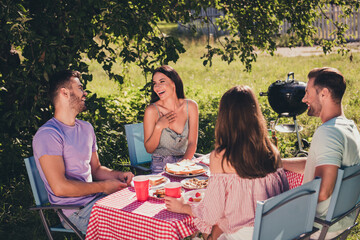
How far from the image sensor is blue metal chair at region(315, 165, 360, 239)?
2.43 metres

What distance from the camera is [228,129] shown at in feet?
7.68

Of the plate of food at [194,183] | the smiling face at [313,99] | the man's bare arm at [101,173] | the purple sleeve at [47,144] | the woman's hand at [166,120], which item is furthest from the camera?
the woman's hand at [166,120]

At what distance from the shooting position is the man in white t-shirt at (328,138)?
2436 mm

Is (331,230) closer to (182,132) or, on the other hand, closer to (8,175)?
(182,132)

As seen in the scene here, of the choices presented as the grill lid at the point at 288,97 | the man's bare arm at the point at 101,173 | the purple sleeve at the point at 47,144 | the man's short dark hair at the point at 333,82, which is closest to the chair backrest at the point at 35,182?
the purple sleeve at the point at 47,144

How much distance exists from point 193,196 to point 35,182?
1.26 meters

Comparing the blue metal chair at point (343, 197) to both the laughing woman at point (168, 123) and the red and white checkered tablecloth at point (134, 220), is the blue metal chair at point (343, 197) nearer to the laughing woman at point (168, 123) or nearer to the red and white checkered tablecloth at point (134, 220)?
the red and white checkered tablecloth at point (134, 220)

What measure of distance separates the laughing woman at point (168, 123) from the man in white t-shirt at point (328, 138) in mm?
1553

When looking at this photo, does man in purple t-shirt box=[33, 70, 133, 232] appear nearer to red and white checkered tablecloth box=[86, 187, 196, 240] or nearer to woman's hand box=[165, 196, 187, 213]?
red and white checkered tablecloth box=[86, 187, 196, 240]

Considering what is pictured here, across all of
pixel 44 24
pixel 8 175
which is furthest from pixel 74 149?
pixel 8 175

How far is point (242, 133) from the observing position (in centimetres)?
232

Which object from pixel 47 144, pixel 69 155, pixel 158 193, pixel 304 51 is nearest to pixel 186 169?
Result: pixel 158 193

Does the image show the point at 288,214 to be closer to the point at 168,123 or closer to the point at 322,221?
the point at 322,221

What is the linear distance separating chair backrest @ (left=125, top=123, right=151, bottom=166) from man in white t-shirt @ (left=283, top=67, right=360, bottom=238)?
1980mm
